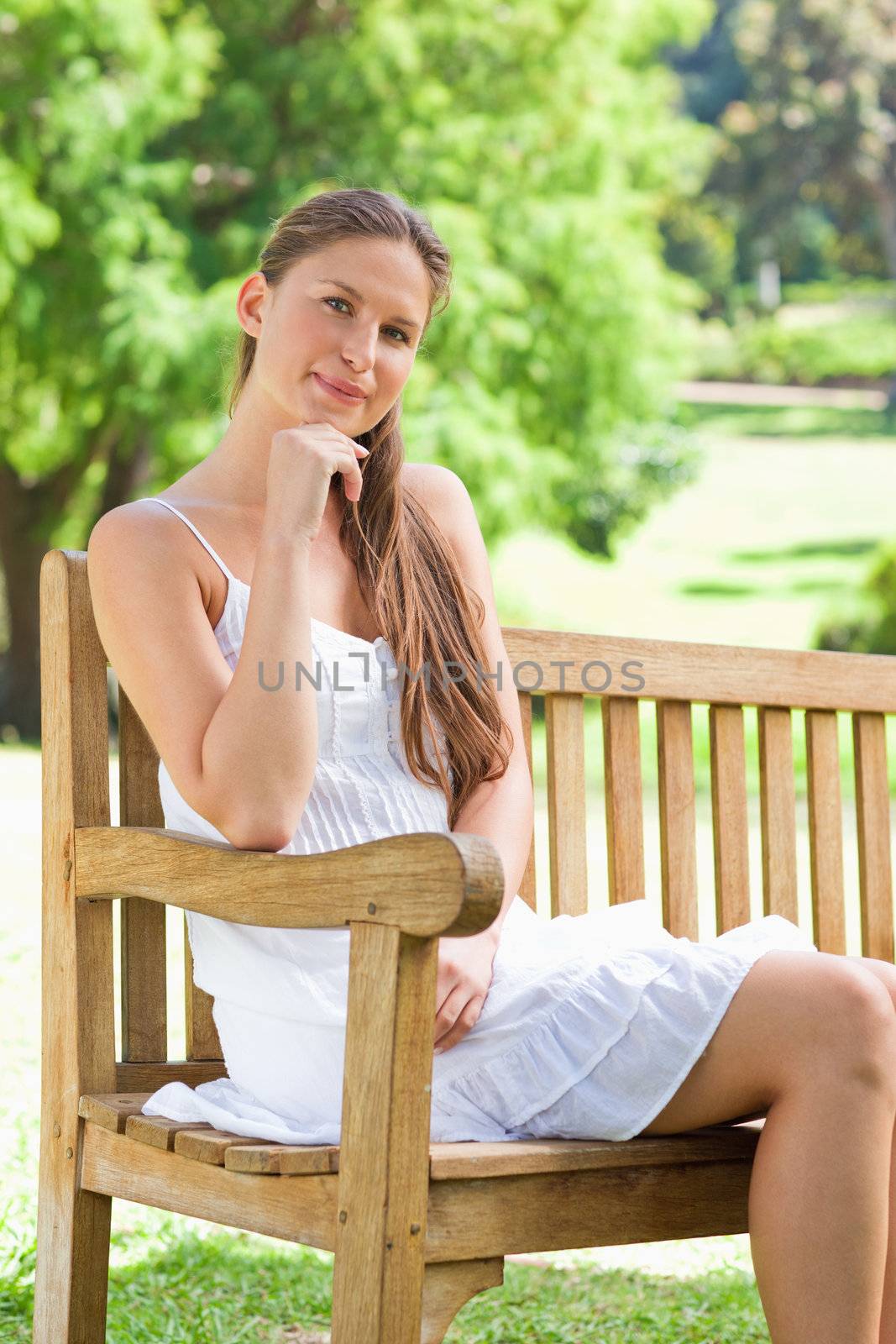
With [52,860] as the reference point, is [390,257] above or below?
above

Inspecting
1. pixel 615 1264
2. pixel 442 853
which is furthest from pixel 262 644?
pixel 615 1264

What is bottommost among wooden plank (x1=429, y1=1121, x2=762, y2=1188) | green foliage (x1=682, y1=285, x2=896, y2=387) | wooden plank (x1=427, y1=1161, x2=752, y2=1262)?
wooden plank (x1=427, y1=1161, x2=752, y2=1262)

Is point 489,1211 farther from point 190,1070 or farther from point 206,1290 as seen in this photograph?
point 206,1290

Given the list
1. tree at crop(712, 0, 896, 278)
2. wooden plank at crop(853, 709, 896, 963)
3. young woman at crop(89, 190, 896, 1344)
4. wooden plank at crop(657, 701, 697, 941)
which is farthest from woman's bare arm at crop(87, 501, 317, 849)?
tree at crop(712, 0, 896, 278)

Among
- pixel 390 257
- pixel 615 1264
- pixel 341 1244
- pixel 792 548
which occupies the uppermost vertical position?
pixel 792 548

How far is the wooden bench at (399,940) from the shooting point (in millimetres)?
1578

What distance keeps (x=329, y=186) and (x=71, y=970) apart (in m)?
9.33

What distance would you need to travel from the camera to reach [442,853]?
1.52 m

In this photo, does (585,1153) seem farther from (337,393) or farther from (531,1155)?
(337,393)

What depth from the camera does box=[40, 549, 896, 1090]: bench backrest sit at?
2.19m

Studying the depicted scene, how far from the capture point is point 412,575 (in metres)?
2.25

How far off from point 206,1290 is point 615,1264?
2.65 ft

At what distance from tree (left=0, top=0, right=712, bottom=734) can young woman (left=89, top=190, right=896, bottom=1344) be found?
8459 millimetres

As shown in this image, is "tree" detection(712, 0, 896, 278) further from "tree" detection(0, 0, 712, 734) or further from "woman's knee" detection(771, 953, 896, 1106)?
Answer: "woman's knee" detection(771, 953, 896, 1106)
